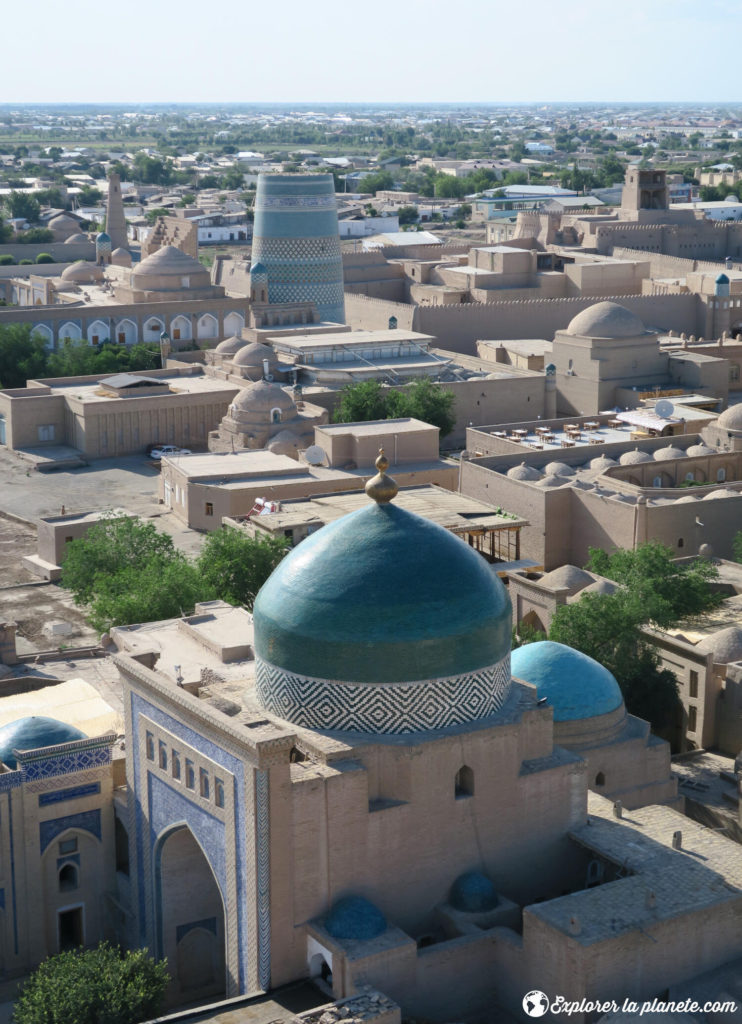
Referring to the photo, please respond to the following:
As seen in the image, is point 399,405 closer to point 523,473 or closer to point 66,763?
point 523,473

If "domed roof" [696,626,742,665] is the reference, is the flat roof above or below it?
above

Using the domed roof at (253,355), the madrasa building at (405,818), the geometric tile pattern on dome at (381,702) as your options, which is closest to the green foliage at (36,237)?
the domed roof at (253,355)

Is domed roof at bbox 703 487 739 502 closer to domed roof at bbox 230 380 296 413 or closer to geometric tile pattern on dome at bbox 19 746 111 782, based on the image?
domed roof at bbox 230 380 296 413

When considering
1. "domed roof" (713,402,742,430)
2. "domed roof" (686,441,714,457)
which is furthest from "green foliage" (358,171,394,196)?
"domed roof" (686,441,714,457)

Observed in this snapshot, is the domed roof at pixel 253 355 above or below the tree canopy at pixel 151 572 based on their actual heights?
above

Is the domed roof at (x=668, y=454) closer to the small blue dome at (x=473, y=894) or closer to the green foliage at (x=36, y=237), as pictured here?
the small blue dome at (x=473, y=894)

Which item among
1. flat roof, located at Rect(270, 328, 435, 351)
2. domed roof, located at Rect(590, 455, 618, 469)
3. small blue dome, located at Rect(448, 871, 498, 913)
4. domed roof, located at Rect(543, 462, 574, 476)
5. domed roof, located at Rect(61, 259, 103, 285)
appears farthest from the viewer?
domed roof, located at Rect(61, 259, 103, 285)
